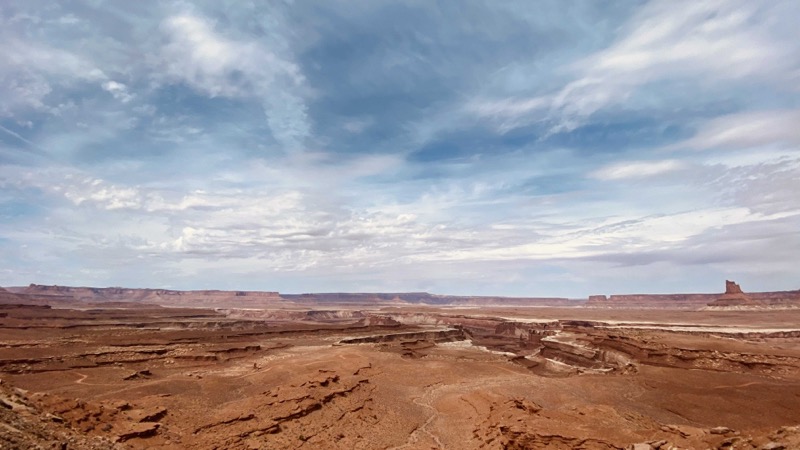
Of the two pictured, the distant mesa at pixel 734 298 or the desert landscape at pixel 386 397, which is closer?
the desert landscape at pixel 386 397

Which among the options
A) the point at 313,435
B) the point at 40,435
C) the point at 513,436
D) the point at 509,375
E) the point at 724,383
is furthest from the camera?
the point at 509,375

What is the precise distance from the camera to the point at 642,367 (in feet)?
134

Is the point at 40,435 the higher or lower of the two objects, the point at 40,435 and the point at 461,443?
the higher

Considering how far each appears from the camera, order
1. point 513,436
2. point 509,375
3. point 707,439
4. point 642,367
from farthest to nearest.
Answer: point 642,367 < point 509,375 < point 513,436 < point 707,439

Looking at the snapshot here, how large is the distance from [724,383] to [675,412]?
33.9 feet

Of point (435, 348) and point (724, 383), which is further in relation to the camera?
point (435, 348)

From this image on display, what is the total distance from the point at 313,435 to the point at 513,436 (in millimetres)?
9757

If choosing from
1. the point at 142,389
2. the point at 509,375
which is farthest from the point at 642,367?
the point at 142,389

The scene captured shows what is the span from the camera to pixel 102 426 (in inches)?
687

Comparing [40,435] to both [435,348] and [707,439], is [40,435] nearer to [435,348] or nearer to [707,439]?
[707,439]

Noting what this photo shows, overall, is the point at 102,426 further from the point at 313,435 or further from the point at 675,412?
the point at 675,412

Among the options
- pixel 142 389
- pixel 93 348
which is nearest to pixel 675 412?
pixel 142 389

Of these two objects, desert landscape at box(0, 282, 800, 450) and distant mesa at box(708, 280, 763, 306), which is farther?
distant mesa at box(708, 280, 763, 306)

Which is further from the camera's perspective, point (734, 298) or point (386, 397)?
point (734, 298)
